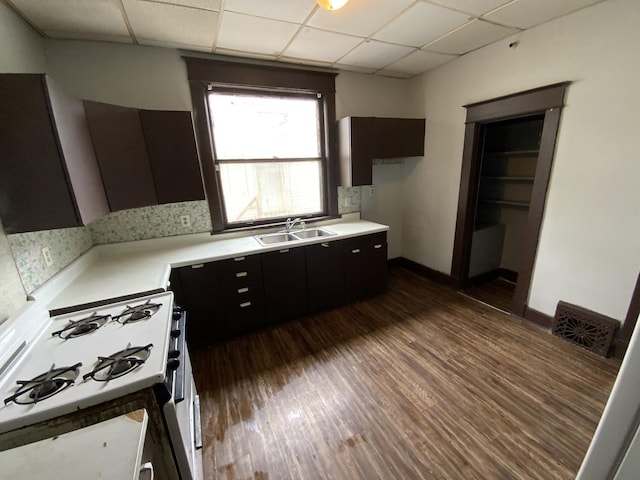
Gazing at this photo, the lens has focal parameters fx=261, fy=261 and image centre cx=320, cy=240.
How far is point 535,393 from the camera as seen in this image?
69.5 inches

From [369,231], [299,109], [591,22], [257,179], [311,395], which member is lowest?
[311,395]

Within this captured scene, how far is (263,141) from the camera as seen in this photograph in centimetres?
281

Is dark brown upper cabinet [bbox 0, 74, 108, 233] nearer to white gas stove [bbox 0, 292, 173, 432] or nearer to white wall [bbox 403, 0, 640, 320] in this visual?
white gas stove [bbox 0, 292, 173, 432]

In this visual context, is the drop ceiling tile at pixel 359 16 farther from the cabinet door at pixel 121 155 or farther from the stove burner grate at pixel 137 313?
the stove burner grate at pixel 137 313

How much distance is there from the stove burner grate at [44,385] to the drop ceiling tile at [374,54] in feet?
9.75

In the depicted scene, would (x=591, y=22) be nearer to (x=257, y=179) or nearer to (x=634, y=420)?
(x=634, y=420)

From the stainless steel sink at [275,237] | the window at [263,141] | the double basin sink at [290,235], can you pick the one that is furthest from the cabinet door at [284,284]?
the window at [263,141]

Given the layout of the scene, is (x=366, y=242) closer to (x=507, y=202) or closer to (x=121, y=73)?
(x=507, y=202)

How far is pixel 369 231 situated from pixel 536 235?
152 cm

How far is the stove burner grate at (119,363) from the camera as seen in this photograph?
3.25 ft

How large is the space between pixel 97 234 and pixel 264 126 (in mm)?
1857

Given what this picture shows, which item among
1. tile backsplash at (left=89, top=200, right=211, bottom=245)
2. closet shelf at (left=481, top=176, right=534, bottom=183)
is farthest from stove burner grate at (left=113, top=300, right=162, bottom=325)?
closet shelf at (left=481, top=176, right=534, bottom=183)

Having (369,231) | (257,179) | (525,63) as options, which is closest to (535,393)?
(369,231)

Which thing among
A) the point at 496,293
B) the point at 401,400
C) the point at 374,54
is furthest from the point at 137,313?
the point at 496,293
